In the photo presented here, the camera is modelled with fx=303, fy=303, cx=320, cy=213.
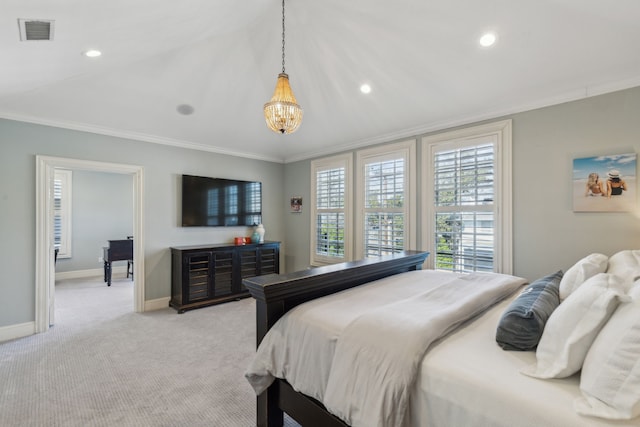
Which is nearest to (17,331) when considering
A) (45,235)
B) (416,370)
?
(45,235)

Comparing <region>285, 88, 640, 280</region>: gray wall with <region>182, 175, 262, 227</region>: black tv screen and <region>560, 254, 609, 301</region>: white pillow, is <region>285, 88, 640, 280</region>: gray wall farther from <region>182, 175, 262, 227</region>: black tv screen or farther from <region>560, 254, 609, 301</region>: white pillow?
<region>182, 175, 262, 227</region>: black tv screen

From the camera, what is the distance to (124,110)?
12.5ft

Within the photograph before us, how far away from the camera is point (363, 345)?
1.37 metres

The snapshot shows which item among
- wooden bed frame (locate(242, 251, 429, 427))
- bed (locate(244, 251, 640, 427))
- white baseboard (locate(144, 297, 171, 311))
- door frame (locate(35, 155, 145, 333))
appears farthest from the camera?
white baseboard (locate(144, 297, 171, 311))

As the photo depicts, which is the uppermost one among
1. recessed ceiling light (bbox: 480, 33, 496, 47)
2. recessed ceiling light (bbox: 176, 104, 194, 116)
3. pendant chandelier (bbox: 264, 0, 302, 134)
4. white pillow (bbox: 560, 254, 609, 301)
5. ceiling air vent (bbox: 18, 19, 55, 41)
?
recessed ceiling light (bbox: 480, 33, 496, 47)

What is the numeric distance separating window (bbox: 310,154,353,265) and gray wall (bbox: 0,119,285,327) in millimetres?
947

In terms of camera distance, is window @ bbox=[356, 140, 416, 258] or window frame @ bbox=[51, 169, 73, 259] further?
window frame @ bbox=[51, 169, 73, 259]

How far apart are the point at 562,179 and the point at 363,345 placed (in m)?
2.91

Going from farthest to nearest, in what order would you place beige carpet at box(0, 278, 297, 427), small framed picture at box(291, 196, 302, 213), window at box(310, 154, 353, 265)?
small framed picture at box(291, 196, 302, 213), window at box(310, 154, 353, 265), beige carpet at box(0, 278, 297, 427)

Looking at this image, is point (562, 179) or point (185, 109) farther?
point (185, 109)

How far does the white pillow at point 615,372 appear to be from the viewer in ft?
2.96

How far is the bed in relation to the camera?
1031mm

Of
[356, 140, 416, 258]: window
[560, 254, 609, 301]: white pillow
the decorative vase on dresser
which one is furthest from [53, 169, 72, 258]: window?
[560, 254, 609, 301]: white pillow

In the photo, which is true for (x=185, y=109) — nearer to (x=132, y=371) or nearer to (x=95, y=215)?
(x=132, y=371)
